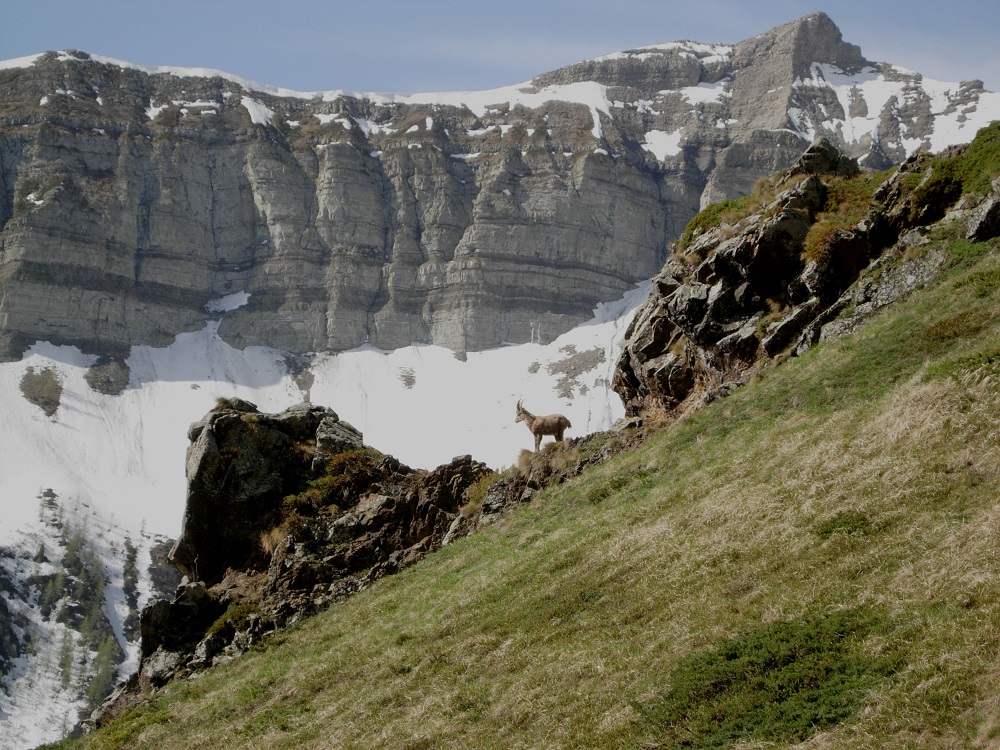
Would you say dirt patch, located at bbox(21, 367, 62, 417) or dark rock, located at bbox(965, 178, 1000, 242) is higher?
dirt patch, located at bbox(21, 367, 62, 417)

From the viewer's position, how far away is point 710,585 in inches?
723

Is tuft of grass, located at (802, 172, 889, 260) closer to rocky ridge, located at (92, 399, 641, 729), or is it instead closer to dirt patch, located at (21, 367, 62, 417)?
rocky ridge, located at (92, 399, 641, 729)

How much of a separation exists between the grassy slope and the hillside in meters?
0.06

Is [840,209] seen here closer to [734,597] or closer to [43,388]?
[734,597]

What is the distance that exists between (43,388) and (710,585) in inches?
7572

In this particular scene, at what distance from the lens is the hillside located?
1402 centimetres

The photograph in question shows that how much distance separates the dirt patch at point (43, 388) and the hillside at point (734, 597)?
17397 cm

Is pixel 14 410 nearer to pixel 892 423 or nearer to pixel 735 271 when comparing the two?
pixel 735 271

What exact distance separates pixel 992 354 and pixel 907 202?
1237cm

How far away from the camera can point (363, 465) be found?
1405 inches

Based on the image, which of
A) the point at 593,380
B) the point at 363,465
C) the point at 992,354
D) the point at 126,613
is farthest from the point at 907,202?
the point at 593,380

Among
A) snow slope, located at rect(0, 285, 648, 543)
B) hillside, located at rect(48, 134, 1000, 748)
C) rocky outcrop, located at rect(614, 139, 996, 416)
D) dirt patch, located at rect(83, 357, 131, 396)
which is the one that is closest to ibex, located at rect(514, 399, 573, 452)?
rocky outcrop, located at rect(614, 139, 996, 416)

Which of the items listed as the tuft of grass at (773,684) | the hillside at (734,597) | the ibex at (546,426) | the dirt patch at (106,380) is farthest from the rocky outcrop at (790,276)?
the dirt patch at (106,380)

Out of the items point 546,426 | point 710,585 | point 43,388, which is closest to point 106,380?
point 43,388
